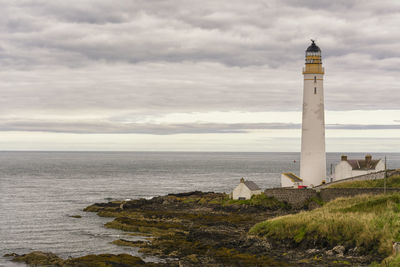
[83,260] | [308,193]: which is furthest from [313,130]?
[83,260]

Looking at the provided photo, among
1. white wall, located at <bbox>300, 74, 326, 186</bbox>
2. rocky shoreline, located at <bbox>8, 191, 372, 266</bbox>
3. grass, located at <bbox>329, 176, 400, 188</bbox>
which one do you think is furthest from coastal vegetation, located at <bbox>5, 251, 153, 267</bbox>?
white wall, located at <bbox>300, 74, 326, 186</bbox>

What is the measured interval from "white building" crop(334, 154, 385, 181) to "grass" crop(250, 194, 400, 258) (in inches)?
535

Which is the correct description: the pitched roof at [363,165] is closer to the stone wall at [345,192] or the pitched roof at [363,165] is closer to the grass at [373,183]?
the grass at [373,183]

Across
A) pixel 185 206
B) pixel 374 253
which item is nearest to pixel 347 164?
pixel 185 206

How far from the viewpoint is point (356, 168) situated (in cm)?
5066

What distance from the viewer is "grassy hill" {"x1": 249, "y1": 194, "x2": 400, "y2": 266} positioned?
27.4 meters

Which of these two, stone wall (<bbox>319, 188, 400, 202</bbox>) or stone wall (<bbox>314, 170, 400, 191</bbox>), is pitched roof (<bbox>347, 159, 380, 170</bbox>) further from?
stone wall (<bbox>319, 188, 400, 202</bbox>)

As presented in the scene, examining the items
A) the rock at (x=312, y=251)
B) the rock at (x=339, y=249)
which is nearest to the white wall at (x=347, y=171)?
the rock at (x=312, y=251)

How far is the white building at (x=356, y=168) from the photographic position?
5019 centimetres

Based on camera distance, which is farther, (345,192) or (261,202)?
(261,202)

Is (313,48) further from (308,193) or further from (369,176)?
(308,193)

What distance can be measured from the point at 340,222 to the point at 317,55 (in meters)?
23.8

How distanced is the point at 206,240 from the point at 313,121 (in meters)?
20.7

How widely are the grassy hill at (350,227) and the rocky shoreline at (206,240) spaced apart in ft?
1.75
